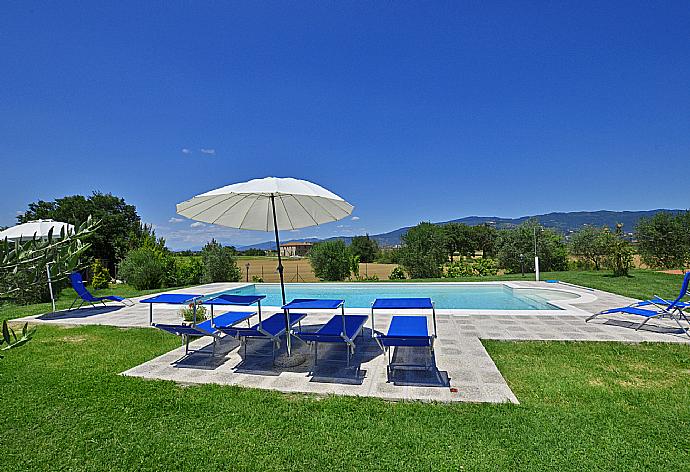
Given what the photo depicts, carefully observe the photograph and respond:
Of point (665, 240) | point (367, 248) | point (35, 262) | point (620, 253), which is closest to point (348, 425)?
point (35, 262)

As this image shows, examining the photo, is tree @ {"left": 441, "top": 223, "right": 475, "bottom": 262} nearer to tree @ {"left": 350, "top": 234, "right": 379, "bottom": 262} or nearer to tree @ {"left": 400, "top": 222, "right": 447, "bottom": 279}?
tree @ {"left": 350, "top": 234, "right": 379, "bottom": 262}

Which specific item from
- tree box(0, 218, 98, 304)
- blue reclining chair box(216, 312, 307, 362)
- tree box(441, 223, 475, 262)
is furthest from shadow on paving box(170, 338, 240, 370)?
tree box(441, 223, 475, 262)

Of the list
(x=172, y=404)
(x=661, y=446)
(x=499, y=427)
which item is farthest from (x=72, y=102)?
(x=661, y=446)

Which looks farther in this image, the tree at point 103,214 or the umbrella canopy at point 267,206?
the tree at point 103,214

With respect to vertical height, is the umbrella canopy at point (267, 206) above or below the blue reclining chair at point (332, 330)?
above

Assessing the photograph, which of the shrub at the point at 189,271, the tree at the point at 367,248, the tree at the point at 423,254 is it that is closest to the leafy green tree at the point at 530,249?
the tree at the point at 423,254

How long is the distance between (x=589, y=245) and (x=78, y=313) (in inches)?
1033

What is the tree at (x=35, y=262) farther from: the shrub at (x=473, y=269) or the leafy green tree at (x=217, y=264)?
the shrub at (x=473, y=269)

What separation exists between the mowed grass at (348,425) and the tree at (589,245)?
1944cm

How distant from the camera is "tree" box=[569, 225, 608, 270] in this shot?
2159 centimetres

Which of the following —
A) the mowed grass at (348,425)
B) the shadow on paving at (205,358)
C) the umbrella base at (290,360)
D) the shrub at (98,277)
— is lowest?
the mowed grass at (348,425)

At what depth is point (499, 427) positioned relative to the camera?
341cm

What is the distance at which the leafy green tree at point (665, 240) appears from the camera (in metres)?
20.8

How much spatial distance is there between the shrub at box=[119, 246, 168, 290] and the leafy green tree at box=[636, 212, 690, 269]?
1059 inches
